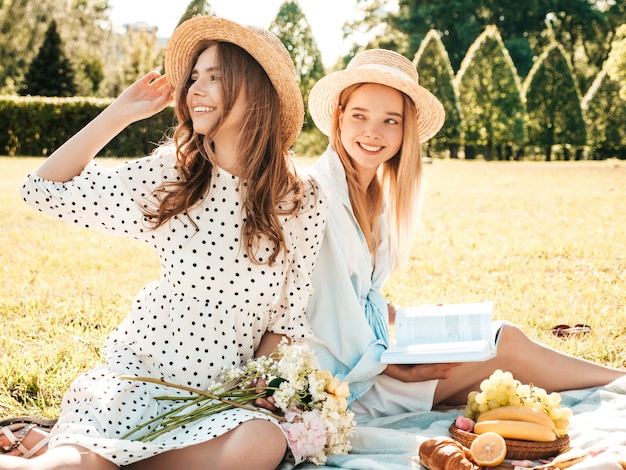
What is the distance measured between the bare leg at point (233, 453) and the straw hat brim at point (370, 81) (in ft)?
5.76

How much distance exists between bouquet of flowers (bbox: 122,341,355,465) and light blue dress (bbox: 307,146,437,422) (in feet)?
1.57

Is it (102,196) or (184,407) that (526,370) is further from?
(102,196)

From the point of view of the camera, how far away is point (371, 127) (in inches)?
141

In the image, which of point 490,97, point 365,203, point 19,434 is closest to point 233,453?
point 19,434

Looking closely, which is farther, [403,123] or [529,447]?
[403,123]

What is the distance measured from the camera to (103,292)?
220 inches

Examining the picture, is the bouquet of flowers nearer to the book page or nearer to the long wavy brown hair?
the long wavy brown hair

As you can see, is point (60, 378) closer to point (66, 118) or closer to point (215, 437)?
point (215, 437)

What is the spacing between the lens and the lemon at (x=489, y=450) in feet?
9.16

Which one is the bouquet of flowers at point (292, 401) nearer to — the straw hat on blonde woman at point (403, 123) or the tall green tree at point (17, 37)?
the straw hat on blonde woman at point (403, 123)

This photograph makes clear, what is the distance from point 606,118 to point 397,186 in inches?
886

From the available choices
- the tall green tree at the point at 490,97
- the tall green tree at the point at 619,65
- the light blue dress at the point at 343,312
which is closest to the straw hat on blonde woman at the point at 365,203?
the light blue dress at the point at 343,312

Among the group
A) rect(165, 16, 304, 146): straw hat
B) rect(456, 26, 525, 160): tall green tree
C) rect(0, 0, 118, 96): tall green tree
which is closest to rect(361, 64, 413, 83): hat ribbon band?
rect(165, 16, 304, 146): straw hat

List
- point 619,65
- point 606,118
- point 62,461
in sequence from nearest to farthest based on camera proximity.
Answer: point 62,461, point 619,65, point 606,118
